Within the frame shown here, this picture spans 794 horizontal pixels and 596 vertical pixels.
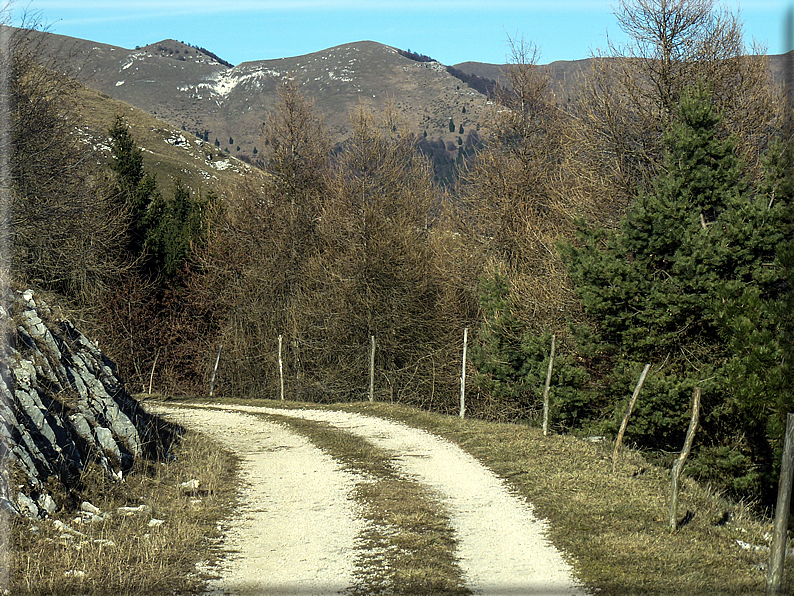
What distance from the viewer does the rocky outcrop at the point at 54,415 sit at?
8.63 meters

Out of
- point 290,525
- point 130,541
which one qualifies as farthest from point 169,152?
point 130,541

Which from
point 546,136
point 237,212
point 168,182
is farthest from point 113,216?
point 168,182

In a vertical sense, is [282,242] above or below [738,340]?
above

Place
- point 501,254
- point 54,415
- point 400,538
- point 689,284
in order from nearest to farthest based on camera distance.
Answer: point 400,538 < point 54,415 < point 689,284 < point 501,254

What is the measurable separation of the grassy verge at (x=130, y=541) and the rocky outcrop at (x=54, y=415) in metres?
0.34

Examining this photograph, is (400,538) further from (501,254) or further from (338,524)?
(501,254)

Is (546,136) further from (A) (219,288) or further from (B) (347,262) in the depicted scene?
(A) (219,288)

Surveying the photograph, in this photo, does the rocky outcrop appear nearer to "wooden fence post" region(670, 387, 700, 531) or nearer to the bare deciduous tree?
"wooden fence post" region(670, 387, 700, 531)

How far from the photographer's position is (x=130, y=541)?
805 cm

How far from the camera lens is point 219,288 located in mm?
38094

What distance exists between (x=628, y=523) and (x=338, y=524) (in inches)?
139

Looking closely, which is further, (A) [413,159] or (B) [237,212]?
(B) [237,212]

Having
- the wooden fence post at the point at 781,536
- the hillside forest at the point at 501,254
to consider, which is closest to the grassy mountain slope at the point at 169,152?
the hillside forest at the point at 501,254

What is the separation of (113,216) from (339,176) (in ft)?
41.0
